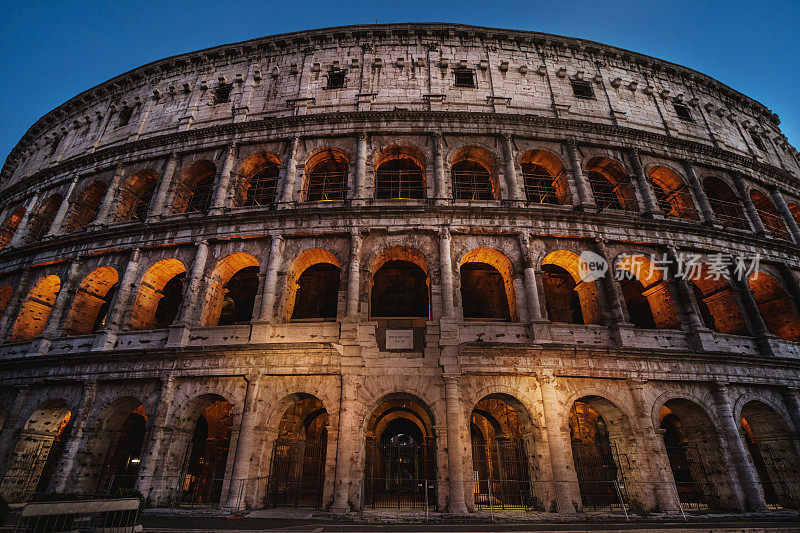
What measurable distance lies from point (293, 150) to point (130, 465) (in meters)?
13.4

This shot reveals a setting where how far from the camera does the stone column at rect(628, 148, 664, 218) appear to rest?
45.0ft

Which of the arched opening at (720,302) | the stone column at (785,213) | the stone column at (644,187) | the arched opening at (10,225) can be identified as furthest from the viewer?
the arched opening at (10,225)

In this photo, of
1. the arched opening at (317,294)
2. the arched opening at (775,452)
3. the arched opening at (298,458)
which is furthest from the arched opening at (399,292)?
the arched opening at (775,452)

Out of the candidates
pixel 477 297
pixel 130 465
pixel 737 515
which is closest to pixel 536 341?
pixel 477 297

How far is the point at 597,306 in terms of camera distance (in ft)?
40.3

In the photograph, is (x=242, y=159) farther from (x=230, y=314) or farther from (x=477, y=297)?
(x=477, y=297)

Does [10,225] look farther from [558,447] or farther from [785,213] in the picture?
[785,213]

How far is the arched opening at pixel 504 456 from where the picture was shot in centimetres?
1041

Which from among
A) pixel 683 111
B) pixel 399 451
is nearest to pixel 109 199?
pixel 399 451

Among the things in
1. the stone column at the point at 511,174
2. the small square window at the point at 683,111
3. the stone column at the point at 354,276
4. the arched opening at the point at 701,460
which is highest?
the small square window at the point at 683,111

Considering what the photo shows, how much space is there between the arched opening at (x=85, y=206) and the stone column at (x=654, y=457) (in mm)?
21491

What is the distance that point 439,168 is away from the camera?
1367 centimetres

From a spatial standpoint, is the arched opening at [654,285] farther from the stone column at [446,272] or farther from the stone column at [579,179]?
the stone column at [446,272]

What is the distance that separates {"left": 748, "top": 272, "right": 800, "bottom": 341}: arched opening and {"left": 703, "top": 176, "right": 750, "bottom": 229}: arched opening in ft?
8.75
